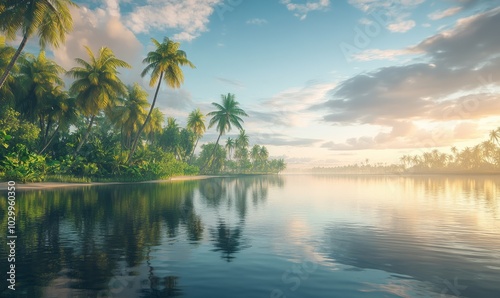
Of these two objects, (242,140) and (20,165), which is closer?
(20,165)

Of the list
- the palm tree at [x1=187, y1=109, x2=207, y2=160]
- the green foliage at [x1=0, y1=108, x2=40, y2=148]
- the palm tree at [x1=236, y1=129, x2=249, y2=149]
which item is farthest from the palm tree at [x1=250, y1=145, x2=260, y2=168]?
the green foliage at [x1=0, y1=108, x2=40, y2=148]

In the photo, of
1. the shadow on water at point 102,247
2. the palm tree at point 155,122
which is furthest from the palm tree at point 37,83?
the shadow on water at point 102,247

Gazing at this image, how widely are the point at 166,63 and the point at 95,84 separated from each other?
30.5 feet

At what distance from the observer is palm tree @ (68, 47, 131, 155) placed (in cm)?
3650

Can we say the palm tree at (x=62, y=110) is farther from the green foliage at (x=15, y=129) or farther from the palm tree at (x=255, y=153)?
the palm tree at (x=255, y=153)

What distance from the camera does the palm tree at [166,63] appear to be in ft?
129

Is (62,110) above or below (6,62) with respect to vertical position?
below

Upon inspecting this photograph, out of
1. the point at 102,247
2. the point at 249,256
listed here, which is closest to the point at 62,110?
the point at 102,247

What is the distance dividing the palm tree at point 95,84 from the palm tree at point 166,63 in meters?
3.31

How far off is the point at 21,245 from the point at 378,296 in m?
9.19

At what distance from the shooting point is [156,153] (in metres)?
53.5

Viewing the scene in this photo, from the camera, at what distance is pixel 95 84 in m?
36.6

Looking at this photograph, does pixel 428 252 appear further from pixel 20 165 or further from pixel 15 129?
pixel 15 129

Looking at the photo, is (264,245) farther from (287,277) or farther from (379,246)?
(379,246)
